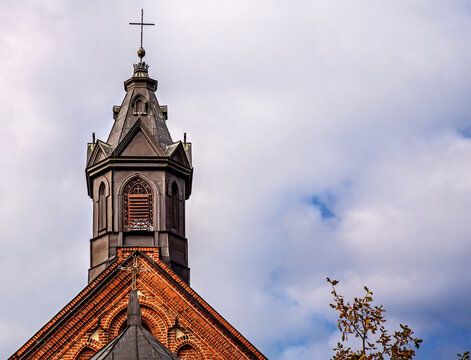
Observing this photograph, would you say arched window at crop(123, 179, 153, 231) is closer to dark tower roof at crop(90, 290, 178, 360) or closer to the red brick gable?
the red brick gable

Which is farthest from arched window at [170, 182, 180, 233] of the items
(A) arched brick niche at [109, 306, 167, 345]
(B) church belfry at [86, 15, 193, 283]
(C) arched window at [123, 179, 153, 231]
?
(A) arched brick niche at [109, 306, 167, 345]

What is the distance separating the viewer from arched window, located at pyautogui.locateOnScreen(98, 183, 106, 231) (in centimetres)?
4066

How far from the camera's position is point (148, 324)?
1469 inches

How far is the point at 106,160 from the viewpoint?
1615 inches

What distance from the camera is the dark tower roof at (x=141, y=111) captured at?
4216cm

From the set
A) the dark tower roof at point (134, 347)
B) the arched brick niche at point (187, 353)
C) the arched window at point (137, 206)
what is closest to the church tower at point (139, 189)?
the arched window at point (137, 206)

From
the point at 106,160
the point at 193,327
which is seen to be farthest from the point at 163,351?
the point at 106,160

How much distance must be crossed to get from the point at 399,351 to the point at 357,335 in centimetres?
105

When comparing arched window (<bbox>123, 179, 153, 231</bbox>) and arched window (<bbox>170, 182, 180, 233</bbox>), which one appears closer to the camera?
arched window (<bbox>123, 179, 153, 231</bbox>)

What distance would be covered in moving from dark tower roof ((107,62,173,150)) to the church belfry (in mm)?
39

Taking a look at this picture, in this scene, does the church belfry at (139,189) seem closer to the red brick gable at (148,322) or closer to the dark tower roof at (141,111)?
the dark tower roof at (141,111)

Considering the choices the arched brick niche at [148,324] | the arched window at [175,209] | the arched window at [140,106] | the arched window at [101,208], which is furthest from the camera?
the arched window at [140,106]

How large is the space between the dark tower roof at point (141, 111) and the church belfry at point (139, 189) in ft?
0.13

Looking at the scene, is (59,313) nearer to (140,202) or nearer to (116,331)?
(116,331)
